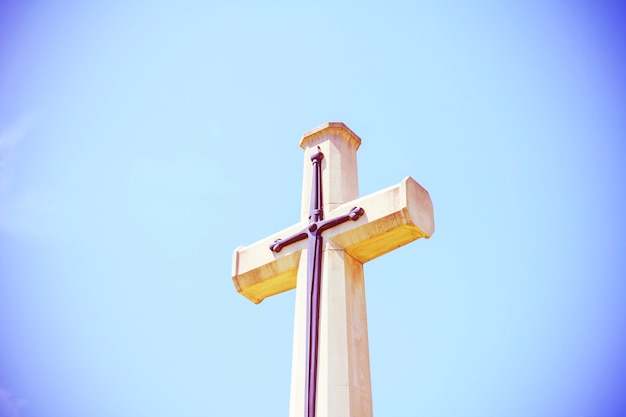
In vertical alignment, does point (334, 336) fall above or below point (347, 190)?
below

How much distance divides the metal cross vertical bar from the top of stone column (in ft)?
0.70

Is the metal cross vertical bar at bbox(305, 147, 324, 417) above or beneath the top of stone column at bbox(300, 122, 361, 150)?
beneath

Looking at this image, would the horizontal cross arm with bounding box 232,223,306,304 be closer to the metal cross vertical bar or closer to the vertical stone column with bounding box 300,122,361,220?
the metal cross vertical bar

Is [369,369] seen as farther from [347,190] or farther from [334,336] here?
[347,190]

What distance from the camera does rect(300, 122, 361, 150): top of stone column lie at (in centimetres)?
661

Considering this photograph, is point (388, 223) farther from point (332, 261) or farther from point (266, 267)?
point (266, 267)

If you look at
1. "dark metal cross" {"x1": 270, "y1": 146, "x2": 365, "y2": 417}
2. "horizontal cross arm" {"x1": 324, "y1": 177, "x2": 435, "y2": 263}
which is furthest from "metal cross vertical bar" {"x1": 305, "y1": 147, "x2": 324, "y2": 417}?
"horizontal cross arm" {"x1": 324, "y1": 177, "x2": 435, "y2": 263}

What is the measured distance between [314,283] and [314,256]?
0.29m

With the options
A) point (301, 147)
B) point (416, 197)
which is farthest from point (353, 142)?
point (416, 197)

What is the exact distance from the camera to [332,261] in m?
5.68

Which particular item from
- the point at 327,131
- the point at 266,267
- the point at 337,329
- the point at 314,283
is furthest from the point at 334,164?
the point at 337,329

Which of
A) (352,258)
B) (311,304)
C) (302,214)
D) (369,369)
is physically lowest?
(369,369)

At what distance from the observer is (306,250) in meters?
5.97

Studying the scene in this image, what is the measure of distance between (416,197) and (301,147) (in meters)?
1.77
